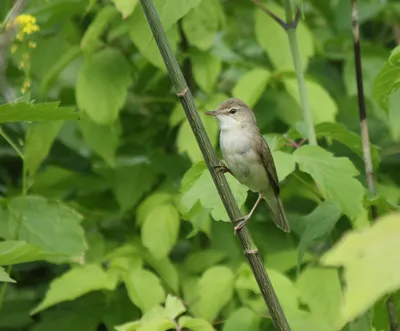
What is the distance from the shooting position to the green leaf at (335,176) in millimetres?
1898

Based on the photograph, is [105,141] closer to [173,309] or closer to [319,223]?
[173,309]

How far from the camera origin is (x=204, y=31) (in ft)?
9.41

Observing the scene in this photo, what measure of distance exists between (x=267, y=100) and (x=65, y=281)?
1.24m

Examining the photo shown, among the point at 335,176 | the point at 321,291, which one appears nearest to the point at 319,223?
the point at 335,176

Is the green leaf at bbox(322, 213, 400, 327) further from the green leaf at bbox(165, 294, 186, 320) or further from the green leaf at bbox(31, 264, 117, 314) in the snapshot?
the green leaf at bbox(31, 264, 117, 314)

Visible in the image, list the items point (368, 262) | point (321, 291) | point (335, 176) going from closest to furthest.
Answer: point (368, 262) < point (335, 176) < point (321, 291)

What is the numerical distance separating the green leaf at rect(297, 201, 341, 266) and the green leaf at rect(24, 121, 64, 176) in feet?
3.28

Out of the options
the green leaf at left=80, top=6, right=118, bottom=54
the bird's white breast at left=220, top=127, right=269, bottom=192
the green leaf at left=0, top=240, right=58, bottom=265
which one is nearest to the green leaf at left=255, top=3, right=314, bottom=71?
the bird's white breast at left=220, top=127, right=269, bottom=192

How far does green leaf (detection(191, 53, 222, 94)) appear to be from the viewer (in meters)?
2.91

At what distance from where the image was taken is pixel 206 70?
A: 291cm

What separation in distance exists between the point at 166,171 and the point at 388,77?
1434mm

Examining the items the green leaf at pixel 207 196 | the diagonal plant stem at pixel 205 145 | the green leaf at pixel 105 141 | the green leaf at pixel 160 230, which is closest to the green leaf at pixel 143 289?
the green leaf at pixel 160 230

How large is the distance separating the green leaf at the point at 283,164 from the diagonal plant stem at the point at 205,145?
16.1 inches

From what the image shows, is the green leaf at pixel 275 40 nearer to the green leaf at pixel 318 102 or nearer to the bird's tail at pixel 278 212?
the green leaf at pixel 318 102
